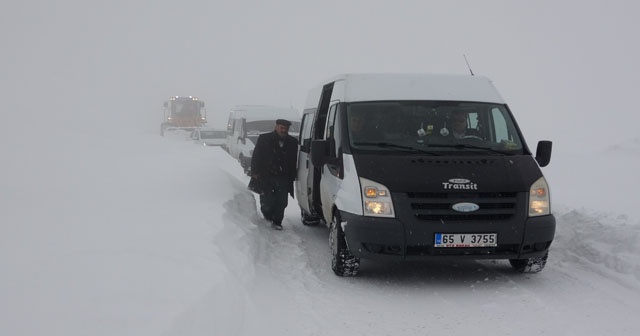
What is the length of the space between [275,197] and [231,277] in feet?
14.0

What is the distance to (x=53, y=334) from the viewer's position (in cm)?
343

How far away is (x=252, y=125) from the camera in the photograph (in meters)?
20.7

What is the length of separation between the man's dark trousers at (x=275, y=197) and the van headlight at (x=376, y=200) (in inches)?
136

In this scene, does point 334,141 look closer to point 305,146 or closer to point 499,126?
point 499,126

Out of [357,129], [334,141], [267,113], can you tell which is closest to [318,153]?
[334,141]

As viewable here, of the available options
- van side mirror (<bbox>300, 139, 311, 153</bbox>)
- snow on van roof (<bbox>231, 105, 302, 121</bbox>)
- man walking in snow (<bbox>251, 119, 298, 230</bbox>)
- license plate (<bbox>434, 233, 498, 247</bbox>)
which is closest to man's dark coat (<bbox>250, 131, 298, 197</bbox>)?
man walking in snow (<bbox>251, 119, 298, 230</bbox>)

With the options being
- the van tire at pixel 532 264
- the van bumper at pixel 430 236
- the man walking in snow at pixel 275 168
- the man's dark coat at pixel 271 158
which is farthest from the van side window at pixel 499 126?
the man's dark coat at pixel 271 158

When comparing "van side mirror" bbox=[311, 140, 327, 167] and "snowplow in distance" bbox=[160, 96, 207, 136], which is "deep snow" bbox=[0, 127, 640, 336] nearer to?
"van side mirror" bbox=[311, 140, 327, 167]

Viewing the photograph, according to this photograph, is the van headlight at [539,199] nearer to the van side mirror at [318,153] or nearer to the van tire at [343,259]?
the van tire at [343,259]

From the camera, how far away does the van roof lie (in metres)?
7.41

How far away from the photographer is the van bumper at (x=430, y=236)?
6.18 m

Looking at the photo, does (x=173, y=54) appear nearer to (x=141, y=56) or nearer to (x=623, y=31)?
(x=141, y=56)

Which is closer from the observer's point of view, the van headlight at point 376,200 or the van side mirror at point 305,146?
the van headlight at point 376,200

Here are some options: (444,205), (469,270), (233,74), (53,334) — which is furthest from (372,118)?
(233,74)
